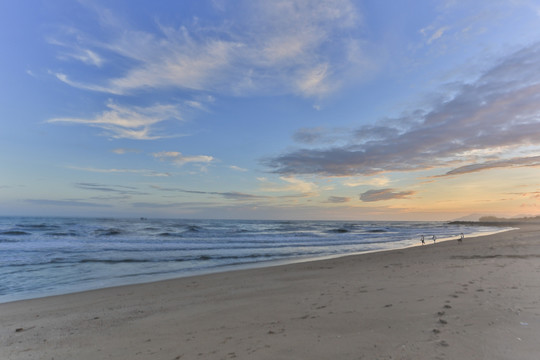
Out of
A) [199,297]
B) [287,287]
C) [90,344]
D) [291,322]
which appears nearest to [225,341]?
[291,322]

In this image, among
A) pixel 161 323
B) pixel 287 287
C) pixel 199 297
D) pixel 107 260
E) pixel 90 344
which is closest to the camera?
pixel 90 344

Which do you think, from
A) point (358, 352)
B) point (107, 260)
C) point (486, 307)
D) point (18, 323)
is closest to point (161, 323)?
point (18, 323)

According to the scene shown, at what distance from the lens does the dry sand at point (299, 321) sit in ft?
12.0

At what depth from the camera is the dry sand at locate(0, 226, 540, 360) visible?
3.66 meters

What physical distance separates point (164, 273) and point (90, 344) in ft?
26.7

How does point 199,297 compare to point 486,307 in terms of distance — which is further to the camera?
point 199,297

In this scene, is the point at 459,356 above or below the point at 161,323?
above

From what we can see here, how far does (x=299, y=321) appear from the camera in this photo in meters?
4.85

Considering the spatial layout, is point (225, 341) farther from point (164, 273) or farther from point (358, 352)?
point (164, 273)

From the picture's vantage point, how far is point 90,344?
4.58 m

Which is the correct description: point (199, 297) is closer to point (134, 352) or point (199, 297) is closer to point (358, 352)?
point (134, 352)

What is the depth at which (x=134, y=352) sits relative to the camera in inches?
161

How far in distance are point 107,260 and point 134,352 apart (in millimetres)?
13191

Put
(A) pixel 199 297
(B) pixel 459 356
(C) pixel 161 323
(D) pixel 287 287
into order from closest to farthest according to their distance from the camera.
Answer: (B) pixel 459 356
(C) pixel 161 323
(A) pixel 199 297
(D) pixel 287 287
